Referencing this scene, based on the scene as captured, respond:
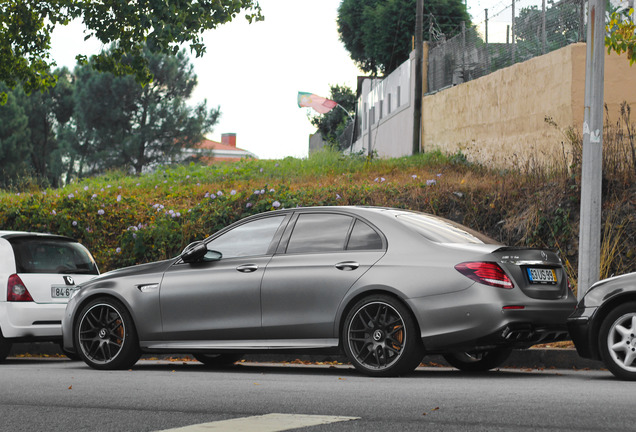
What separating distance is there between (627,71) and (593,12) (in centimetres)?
581

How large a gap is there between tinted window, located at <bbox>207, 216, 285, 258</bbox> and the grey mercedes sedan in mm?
12

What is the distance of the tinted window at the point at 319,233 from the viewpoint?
832 cm

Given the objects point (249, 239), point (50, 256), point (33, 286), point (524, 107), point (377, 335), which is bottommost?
point (377, 335)

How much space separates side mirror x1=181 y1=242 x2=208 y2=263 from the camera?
8.73 metres

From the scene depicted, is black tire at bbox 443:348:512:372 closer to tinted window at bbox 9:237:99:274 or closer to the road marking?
the road marking

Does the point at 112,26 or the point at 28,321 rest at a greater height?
the point at 112,26

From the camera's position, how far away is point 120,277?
30.1ft

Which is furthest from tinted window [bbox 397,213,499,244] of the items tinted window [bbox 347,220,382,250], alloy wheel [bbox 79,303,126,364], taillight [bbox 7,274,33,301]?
taillight [bbox 7,274,33,301]

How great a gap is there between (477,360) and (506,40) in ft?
42.6

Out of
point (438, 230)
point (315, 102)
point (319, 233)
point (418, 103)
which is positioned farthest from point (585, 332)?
point (315, 102)

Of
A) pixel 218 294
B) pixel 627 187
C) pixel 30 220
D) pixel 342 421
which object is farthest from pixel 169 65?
pixel 342 421

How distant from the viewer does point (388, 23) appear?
4522 cm

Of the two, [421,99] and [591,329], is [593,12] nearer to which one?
[591,329]

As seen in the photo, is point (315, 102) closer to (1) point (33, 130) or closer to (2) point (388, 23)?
(2) point (388, 23)
